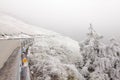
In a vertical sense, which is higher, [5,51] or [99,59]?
[5,51]

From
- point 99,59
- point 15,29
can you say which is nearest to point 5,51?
point 99,59

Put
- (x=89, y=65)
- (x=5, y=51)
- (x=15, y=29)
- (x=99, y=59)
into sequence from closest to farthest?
1. (x=99, y=59)
2. (x=89, y=65)
3. (x=5, y=51)
4. (x=15, y=29)

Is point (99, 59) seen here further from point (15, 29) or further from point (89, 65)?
point (15, 29)

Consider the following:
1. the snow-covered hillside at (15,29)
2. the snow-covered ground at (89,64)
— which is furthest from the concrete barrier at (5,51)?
the snow-covered hillside at (15,29)

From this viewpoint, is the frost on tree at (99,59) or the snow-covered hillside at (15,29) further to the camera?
the snow-covered hillside at (15,29)

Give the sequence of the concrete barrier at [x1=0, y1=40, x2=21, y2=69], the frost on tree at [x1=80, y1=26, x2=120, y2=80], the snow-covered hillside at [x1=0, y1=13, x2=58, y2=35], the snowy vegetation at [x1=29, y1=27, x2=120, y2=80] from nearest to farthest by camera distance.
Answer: the snowy vegetation at [x1=29, y1=27, x2=120, y2=80]
the frost on tree at [x1=80, y1=26, x2=120, y2=80]
the concrete barrier at [x1=0, y1=40, x2=21, y2=69]
the snow-covered hillside at [x1=0, y1=13, x2=58, y2=35]

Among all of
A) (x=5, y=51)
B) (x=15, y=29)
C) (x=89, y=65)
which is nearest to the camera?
(x=89, y=65)

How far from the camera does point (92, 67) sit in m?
14.9

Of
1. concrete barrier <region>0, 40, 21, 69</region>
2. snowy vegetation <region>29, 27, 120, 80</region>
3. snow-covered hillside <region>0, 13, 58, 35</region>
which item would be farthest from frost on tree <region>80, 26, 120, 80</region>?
snow-covered hillside <region>0, 13, 58, 35</region>

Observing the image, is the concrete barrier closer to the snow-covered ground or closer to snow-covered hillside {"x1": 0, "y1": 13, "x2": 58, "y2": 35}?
the snow-covered ground

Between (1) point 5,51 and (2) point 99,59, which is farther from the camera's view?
(1) point 5,51

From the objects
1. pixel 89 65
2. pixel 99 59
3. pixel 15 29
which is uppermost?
pixel 15 29

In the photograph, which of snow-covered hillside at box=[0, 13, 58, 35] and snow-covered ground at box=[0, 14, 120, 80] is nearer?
snow-covered ground at box=[0, 14, 120, 80]

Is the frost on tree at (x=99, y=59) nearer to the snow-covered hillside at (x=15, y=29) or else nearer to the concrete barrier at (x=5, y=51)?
the concrete barrier at (x=5, y=51)
